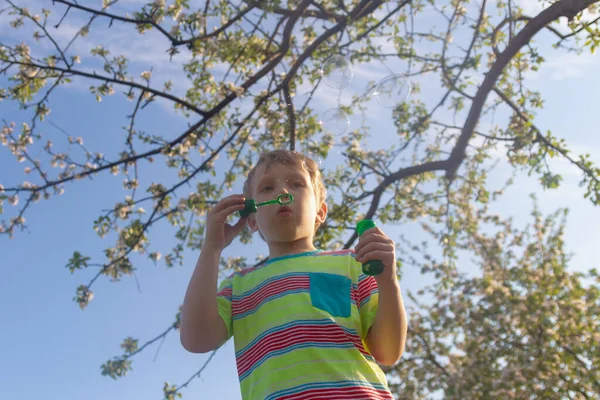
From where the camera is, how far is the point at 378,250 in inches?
56.3

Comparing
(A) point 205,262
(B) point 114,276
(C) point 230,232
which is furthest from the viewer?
(B) point 114,276

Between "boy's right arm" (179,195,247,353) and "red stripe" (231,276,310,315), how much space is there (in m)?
0.09

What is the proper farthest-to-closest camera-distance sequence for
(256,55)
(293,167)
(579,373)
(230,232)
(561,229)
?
(561,229) < (579,373) < (256,55) < (293,167) < (230,232)

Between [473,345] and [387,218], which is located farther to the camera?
[473,345]

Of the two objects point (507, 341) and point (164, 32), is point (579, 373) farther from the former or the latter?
point (164, 32)

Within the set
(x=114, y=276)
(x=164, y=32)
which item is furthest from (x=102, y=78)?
(x=114, y=276)

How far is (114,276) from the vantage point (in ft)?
16.6

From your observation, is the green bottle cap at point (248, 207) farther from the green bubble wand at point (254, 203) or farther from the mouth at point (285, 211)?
the mouth at point (285, 211)

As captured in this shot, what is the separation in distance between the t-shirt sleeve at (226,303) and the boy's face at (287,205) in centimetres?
22

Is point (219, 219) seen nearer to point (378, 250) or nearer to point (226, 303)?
point (226, 303)

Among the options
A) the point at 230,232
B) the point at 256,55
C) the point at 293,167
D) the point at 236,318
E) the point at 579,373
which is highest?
the point at 256,55

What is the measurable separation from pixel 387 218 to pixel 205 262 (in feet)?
15.8

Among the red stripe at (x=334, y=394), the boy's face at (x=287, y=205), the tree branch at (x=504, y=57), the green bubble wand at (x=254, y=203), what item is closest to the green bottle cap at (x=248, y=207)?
the green bubble wand at (x=254, y=203)

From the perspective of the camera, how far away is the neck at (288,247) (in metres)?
1.85
